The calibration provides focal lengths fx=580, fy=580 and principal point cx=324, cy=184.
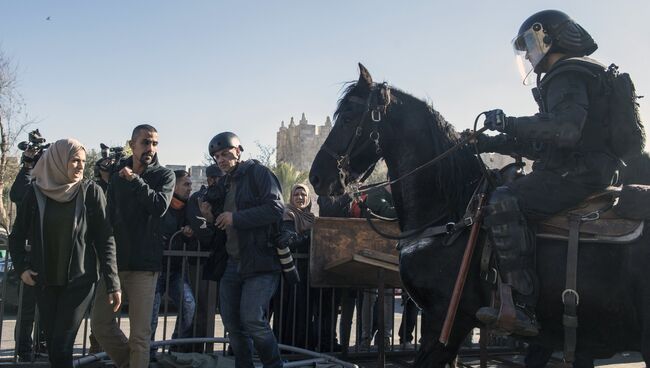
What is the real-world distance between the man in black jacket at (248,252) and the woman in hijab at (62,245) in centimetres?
96

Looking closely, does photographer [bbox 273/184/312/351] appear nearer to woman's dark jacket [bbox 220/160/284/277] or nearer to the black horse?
woman's dark jacket [bbox 220/160/284/277]

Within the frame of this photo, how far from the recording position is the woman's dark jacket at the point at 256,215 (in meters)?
4.80

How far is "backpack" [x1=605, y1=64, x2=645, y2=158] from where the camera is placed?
136 inches

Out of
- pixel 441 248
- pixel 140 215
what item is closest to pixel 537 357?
pixel 441 248

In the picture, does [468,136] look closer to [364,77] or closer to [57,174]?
[364,77]

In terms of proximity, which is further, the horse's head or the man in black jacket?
the man in black jacket

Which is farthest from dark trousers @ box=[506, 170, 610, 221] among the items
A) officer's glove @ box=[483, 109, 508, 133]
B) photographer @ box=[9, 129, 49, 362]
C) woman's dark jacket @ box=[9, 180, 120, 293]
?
photographer @ box=[9, 129, 49, 362]

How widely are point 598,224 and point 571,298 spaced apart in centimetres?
47

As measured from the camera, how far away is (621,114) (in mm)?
3469

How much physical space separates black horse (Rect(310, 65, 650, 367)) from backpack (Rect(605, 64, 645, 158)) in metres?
0.60

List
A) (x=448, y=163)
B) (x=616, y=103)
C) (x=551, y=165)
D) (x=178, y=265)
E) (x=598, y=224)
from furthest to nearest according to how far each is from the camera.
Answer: (x=178, y=265)
(x=448, y=163)
(x=551, y=165)
(x=616, y=103)
(x=598, y=224)

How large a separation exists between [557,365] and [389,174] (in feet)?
12.9

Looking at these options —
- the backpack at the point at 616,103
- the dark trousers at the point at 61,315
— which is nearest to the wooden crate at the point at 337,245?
the dark trousers at the point at 61,315

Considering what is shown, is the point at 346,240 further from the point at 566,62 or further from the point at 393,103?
the point at 566,62
